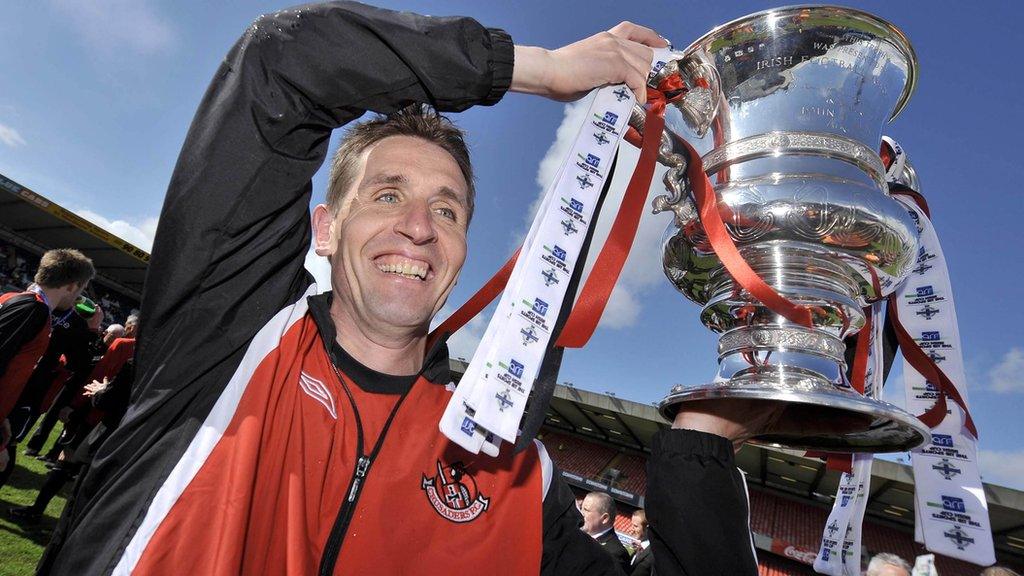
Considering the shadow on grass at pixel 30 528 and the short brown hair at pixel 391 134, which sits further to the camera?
the shadow on grass at pixel 30 528

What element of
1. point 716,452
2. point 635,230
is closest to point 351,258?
point 635,230

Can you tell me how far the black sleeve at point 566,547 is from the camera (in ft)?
4.76

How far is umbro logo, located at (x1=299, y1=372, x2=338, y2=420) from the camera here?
128 centimetres

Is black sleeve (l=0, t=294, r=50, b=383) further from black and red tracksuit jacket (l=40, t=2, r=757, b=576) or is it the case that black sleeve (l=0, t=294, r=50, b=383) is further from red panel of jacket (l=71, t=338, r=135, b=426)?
black and red tracksuit jacket (l=40, t=2, r=757, b=576)

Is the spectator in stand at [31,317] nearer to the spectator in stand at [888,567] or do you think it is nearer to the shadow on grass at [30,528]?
the shadow on grass at [30,528]

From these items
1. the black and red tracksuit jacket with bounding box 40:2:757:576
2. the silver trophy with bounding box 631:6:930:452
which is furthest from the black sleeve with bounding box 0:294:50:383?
the silver trophy with bounding box 631:6:930:452

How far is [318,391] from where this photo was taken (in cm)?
130

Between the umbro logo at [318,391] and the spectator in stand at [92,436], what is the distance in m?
4.76

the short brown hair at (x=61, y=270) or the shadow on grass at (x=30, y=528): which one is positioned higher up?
the short brown hair at (x=61, y=270)

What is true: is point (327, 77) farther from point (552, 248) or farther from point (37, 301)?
point (37, 301)

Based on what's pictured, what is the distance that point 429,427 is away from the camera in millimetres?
1410

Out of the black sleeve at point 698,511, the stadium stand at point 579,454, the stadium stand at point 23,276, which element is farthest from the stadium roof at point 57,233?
the black sleeve at point 698,511

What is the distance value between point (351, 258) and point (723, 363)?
999 mm

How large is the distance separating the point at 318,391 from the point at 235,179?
53 cm
